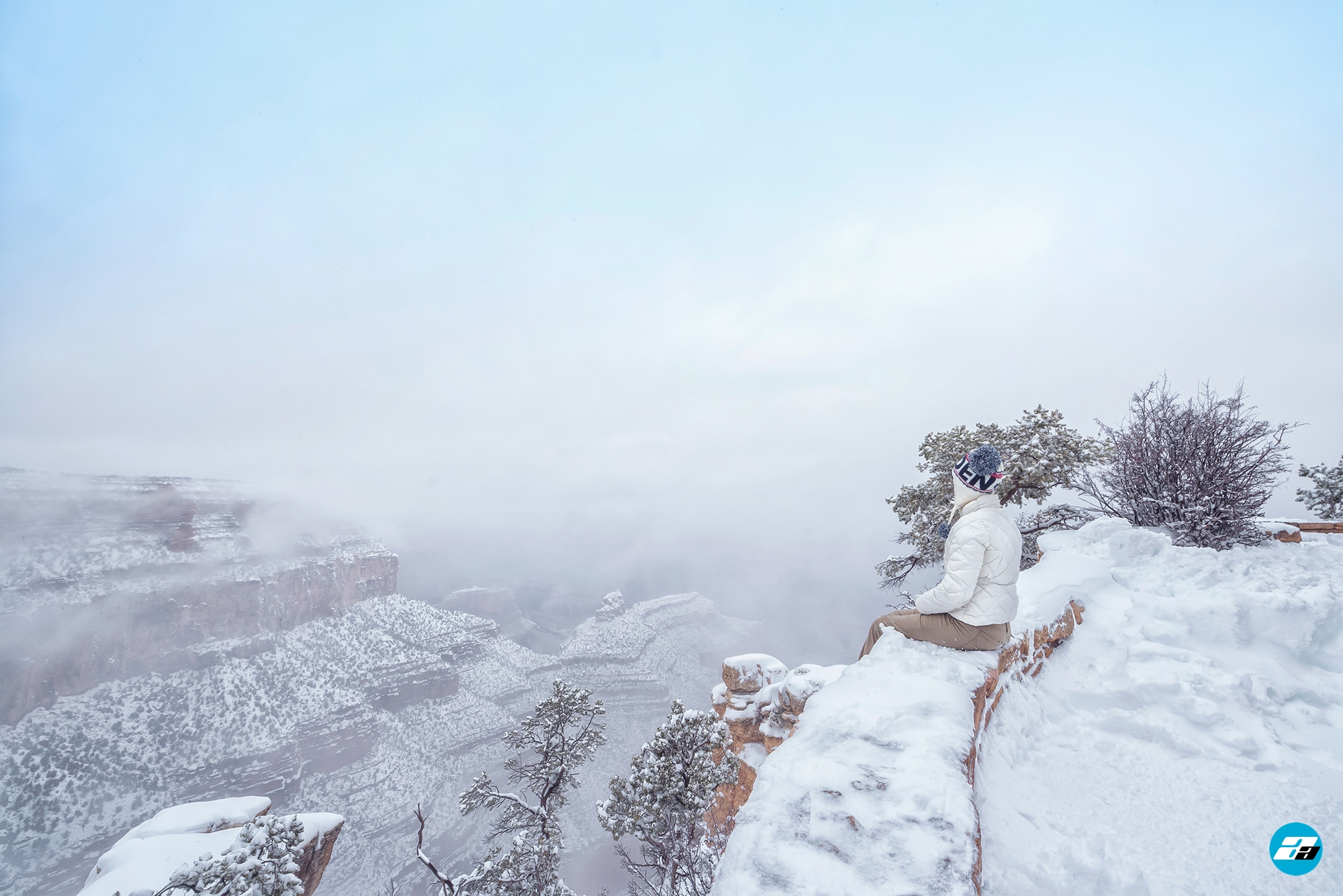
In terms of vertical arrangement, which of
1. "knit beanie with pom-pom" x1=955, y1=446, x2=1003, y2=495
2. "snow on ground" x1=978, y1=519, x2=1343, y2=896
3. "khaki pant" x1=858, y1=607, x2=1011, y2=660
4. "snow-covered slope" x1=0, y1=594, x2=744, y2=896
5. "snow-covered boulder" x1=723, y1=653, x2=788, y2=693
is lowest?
"snow-covered slope" x1=0, y1=594, x2=744, y2=896

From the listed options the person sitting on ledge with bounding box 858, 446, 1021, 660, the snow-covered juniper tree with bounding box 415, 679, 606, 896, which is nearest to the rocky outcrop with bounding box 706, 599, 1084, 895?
the person sitting on ledge with bounding box 858, 446, 1021, 660

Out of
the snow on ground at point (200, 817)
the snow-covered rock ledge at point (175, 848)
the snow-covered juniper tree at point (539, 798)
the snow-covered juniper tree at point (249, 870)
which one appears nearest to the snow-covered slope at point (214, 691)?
the snow on ground at point (200, 817)

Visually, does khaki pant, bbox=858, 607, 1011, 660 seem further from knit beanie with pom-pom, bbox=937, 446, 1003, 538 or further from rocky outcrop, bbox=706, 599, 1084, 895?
knit beanie with pom-pom, bbox=937, 446, 1003, 538

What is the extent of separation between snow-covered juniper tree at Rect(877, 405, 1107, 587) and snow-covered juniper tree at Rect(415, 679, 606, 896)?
1157cm

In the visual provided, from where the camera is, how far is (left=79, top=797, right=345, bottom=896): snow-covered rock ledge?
7504 millimetres

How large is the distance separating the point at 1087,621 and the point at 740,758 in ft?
26.6

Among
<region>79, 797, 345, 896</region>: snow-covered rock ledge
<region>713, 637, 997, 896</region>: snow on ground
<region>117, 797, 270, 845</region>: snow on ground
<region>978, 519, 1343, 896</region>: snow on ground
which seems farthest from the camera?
<region>117, 797, 270, 845</region>: snow on ground

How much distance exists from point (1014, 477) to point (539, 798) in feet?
51.4

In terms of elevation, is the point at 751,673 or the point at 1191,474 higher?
the point at 1191,474

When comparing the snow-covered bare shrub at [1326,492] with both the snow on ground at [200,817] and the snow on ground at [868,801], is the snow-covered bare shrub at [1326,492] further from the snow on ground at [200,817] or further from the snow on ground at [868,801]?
the snow on ground at [200,817]

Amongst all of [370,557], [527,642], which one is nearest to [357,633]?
[370,557]

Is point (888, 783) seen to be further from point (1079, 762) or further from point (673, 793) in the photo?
point (673, 793)

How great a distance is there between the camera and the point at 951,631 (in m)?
4.70


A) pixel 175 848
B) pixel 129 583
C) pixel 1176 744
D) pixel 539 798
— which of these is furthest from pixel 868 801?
pixel 129 583
